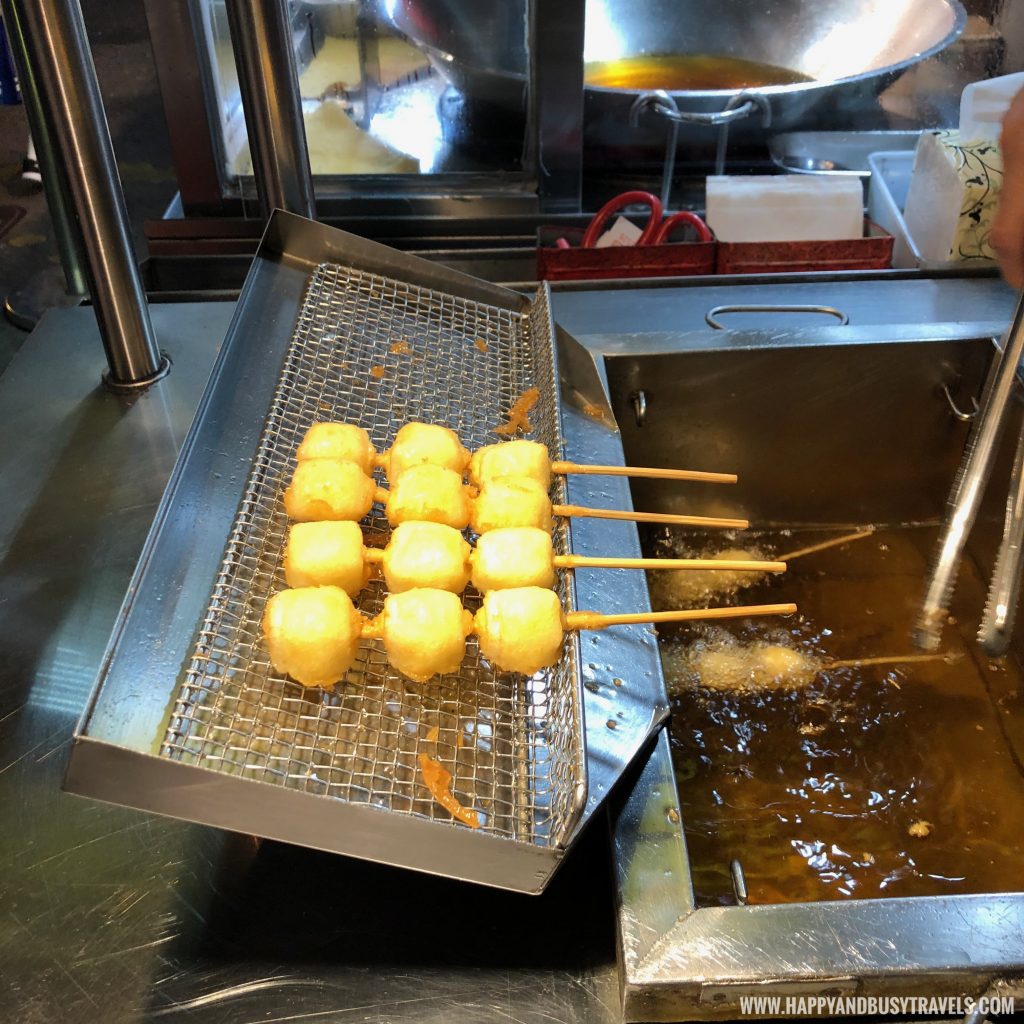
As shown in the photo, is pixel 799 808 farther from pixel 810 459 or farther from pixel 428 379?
pixel 428 379

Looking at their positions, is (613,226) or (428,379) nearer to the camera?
(428,379)

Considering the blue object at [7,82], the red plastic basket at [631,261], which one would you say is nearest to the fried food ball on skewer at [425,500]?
the red plastic basket at [631,261]

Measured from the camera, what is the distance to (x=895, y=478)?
2.32 metres

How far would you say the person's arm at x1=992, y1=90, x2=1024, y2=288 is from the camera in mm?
1525

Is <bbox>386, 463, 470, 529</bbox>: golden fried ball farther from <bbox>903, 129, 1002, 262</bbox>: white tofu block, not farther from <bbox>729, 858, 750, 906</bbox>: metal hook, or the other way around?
<bbox>903, 129, 1002, 262</bbox>: white tofu block

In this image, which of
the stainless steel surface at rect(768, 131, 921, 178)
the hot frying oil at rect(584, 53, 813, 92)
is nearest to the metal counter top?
the stainless steel surface at rect(768, 131, 921, 178)

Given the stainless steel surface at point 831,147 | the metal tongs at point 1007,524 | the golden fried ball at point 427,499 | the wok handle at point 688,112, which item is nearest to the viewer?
the golden fried ball at point 427,499

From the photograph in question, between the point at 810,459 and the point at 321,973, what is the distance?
1.63m

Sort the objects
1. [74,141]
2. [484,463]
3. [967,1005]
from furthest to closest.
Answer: [74,141]
[484,463]
[967,1005]

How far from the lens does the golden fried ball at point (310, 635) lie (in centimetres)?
124

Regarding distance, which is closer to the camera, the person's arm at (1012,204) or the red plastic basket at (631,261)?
the person's arm at (1012,204)

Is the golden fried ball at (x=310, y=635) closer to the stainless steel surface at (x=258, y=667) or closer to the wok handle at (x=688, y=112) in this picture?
the stainless steel surface at (x=258, y=667)

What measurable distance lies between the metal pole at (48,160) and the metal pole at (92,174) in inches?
0.8

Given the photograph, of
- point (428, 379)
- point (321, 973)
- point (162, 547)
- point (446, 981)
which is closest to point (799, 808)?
point (446, 981)
